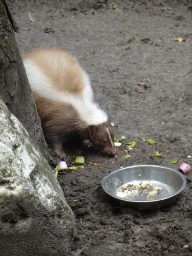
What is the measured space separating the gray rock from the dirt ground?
30cm

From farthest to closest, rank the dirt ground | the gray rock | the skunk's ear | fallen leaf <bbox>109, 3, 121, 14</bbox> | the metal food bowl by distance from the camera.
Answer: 1. fallen leaf <bbox>109, 3, 121, 14</bbox>
2. the skunk's ear
3. the metal food bowl
4. the dirt ground
5. the gray rock

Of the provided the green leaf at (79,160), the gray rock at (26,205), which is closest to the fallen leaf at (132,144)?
the green leaf at (79,160)

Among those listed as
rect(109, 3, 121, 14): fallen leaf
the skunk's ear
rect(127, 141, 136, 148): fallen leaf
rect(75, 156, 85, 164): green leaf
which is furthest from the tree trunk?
rect(109, 3, 121, 14): fallen leaf

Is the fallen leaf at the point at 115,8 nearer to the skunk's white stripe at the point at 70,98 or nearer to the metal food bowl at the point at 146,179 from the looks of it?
the skunk's white stripe at the point at 70,98

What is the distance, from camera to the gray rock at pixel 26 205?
1.80 meters

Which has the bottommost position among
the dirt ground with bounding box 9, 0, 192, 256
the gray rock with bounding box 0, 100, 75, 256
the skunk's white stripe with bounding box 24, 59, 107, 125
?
the dirt ground with bounding box 9, 0, 192, 256

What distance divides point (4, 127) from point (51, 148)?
6.61 ft

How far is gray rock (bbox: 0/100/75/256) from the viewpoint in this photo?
5.90 feet

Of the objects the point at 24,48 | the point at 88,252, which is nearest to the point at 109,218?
the point at 88,252

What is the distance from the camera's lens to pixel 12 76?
2.92 m

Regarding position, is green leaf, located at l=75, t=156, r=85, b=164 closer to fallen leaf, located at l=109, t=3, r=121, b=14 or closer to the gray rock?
the gray rock

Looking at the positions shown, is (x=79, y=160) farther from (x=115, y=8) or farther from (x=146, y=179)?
(x=115, y=8)

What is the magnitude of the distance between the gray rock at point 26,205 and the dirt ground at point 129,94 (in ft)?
0.99

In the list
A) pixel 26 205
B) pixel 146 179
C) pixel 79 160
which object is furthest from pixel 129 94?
pixel 26 205
